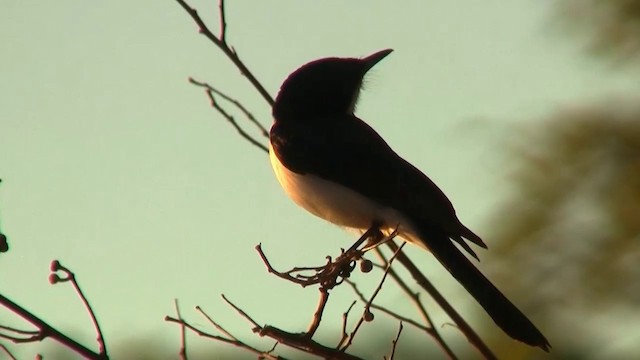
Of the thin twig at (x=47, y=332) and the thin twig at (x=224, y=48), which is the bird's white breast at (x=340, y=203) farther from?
the thin twig at (x=47, y=332)

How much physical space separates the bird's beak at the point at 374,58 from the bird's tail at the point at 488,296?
1185 mm

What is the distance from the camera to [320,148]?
7.07m

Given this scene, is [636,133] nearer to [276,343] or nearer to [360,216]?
[360,216]

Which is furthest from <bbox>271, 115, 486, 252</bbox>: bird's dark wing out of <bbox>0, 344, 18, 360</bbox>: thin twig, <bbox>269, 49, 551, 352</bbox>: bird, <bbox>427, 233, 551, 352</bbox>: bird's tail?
<bbox>0, 344, 18, 360</bbox>: thin twig

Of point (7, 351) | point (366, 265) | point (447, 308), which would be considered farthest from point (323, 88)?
point (7, 351)

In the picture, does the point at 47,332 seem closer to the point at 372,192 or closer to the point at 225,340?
the point at 225,340

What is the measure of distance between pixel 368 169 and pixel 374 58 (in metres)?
0.83

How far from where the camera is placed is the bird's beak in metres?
7.53

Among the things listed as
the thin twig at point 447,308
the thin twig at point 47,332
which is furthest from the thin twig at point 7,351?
the thin twig at point 447,308

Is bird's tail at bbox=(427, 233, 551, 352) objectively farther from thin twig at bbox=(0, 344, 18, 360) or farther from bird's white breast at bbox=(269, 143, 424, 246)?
thin twig at bbox=(0, 344, 18, 360)

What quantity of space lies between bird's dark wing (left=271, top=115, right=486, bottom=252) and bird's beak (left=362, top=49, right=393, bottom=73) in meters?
0.43

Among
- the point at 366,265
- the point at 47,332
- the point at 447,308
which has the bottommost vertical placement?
the point at 47,332

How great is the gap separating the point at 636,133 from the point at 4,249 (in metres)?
6.47

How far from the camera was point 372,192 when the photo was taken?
22.6 feet
